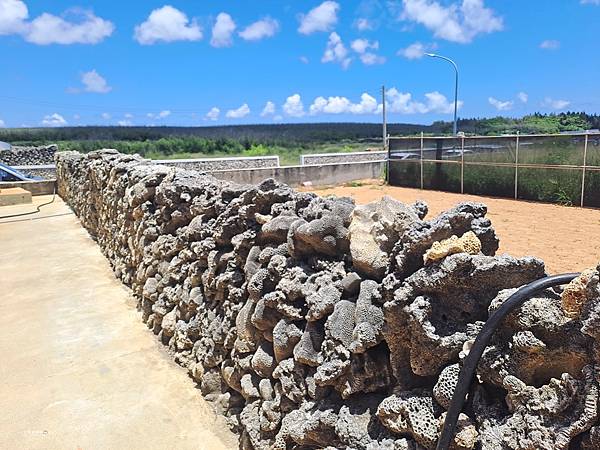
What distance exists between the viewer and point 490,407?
1.78 m

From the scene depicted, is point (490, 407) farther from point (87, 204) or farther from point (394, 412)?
point (87, 204)

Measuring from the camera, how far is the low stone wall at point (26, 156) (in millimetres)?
26188

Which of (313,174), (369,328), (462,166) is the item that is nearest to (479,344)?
(369,328)

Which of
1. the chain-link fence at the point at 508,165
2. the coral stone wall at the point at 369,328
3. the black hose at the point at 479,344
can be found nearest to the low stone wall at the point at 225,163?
the chain-link fence at the point at 508,165

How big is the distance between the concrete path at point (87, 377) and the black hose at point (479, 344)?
2069mm

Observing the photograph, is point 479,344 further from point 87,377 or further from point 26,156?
point 26,156

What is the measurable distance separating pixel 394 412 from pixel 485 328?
0.61 metres

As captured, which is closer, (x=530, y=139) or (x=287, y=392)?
(x=287, y=392)

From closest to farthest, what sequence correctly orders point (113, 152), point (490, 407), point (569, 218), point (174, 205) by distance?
point (490, 407)
point (174, 205)
point (113, 152)
point (569, 218)

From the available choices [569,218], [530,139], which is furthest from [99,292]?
[530,139]

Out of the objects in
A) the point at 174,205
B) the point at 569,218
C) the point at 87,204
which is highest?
the point at 174,205

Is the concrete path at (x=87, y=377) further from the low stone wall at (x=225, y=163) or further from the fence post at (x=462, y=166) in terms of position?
the low stone wall at (x=225, y=163)

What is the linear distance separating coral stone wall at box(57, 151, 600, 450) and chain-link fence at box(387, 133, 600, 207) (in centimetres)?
1220

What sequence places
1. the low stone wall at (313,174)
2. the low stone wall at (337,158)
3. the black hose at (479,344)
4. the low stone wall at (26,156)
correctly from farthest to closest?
the low stone wall at (26,156)
the low stone wall at (337,158)
the low stone wall at (313,174)
the black hose at (479,344)
